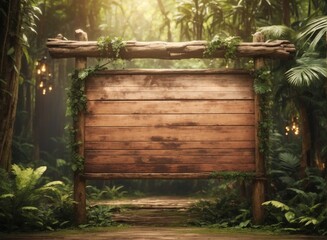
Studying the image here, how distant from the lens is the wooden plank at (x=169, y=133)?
868cm

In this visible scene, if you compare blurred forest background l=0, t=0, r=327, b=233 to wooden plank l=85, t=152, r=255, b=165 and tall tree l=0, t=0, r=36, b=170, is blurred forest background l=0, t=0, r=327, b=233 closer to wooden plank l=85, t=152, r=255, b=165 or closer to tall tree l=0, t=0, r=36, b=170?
tall tree l=0, t=0, r=36, b=170

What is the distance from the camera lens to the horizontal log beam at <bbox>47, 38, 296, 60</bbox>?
8469 mm

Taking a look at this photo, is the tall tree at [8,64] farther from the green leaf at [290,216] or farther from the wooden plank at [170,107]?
the green leaf at [290,216]

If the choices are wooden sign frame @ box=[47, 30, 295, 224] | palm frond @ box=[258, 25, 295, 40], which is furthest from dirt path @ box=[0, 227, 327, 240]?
palm frond @ box=[258, 25, 295, 40]

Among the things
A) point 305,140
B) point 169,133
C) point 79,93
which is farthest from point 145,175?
point 305,140

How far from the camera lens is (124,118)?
8.70 m

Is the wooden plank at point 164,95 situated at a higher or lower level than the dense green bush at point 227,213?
higher

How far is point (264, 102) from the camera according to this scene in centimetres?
863

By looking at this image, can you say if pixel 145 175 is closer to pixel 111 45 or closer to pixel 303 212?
pixel 111 45

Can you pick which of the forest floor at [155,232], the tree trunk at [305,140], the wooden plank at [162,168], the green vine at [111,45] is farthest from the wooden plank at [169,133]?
the tree trunk at [305,140]

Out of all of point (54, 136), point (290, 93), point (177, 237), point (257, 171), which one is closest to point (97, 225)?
point (177, 237)

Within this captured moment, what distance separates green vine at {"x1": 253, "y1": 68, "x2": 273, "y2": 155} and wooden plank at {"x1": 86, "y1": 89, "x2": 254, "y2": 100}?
256 millimetres

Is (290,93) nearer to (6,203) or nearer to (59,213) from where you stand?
(59,213)

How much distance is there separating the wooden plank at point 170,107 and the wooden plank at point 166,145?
65 cm
